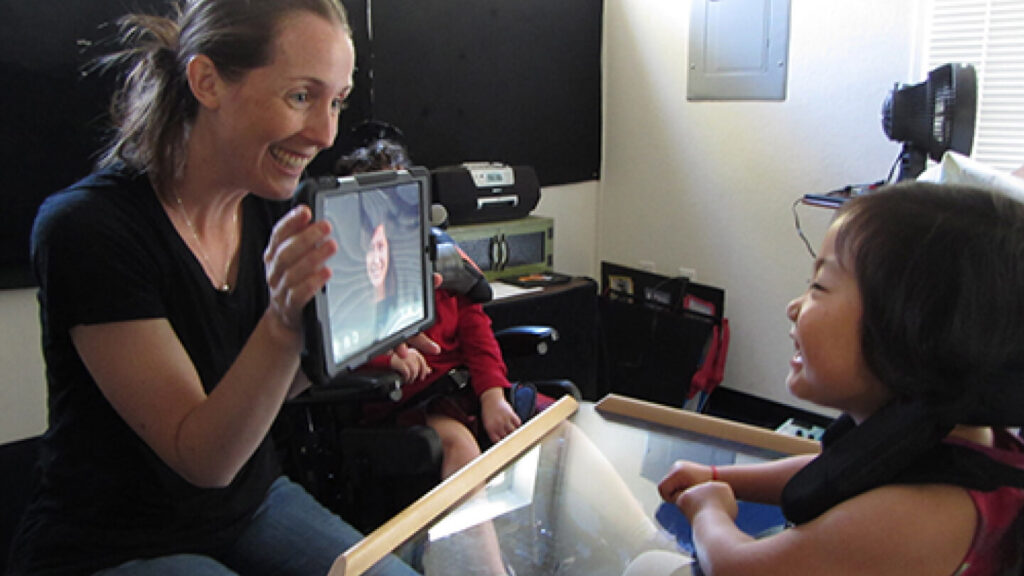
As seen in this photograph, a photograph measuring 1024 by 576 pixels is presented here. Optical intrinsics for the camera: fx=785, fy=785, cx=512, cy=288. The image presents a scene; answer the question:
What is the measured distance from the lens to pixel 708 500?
0.88 metres

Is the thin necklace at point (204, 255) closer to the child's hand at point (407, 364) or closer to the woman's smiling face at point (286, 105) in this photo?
the woman's smiling face at point (286, 105)

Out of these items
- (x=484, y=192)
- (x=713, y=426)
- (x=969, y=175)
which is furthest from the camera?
(x=484, y=192)

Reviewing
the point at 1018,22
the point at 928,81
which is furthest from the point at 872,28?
the point at 928,81

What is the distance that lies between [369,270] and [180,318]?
32 cm

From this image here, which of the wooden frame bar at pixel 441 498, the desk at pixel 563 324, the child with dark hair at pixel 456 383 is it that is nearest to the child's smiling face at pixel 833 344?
the wooden frame bar at pixel 441 498

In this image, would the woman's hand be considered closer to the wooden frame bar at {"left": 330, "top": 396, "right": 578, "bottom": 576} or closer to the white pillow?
the wooden frame bar at {"left": 330, "top": 396, "right": 578, "bottom": 576}

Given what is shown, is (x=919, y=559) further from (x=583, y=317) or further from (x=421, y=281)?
(x=583, y=317)

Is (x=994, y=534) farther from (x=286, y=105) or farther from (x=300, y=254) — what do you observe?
(x=286, y=105)

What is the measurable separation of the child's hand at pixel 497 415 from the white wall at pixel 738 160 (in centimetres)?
149

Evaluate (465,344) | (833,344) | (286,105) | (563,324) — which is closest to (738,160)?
(563,324)

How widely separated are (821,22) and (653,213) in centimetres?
96

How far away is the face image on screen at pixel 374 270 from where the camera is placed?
0.85 m

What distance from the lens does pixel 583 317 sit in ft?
8.32

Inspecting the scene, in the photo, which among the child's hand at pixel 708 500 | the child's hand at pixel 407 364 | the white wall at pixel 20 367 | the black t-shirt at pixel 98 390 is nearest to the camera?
the child's hand at pixel 708 500
